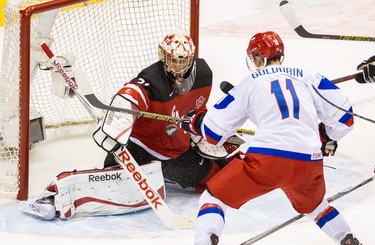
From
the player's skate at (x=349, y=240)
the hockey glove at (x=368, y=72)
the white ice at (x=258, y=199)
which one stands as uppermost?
the hockey glove at (x=368, y=72)

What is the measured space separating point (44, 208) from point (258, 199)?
96 cm

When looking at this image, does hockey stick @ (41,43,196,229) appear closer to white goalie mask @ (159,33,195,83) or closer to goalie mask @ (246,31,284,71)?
white goalie mask @ (159,33,195,83)

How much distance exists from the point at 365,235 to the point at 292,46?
318cm

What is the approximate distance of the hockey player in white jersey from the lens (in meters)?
3.24

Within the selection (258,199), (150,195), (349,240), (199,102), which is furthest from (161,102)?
(349,240)

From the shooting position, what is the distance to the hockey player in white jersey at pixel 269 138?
3.24 meters

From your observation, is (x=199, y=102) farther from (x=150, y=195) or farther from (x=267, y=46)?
(x=267, y=46)

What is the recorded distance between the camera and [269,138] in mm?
3242

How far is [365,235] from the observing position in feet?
12.7

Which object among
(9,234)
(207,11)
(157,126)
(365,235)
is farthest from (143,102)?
(207,11)

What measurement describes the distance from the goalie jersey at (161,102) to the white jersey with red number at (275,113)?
0.72 meters

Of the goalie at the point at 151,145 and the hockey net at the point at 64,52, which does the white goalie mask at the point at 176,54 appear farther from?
the hockey net at the point at 64,52

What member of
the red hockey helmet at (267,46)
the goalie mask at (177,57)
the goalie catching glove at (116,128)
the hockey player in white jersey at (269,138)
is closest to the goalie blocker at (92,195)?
the goalie catching glove at (116,128)

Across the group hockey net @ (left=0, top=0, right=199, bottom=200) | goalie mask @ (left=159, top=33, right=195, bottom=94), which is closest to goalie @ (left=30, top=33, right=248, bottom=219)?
goalie mask @ (left=159, top=33, right=195, bottom=94)
